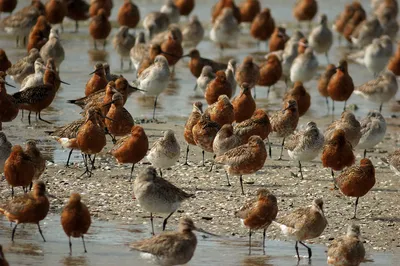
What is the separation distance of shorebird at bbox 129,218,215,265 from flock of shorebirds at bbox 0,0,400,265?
13mm

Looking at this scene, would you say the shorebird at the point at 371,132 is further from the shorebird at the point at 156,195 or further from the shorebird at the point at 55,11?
the shorebird at the point at 55,11

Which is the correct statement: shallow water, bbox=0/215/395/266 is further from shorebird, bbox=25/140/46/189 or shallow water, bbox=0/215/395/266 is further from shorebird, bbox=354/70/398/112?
shorebird, bbox=354/70/398/112

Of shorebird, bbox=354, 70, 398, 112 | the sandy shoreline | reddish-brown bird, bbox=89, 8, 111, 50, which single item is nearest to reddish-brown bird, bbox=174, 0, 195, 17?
reddish-brown bird, bbox=89, 8, 111, 50

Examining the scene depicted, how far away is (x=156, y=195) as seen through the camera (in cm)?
1242

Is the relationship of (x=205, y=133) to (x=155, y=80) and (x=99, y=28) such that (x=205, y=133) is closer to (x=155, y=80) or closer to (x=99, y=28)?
(x=155, y=80)

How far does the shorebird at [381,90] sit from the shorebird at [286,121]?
3.96 m

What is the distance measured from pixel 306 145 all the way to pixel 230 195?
164 centimetres

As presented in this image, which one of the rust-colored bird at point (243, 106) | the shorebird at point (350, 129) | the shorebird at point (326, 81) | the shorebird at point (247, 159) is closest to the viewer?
the shorebird at point (247, 159)

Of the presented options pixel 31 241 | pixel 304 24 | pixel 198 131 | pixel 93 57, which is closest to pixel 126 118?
pixel 198 131

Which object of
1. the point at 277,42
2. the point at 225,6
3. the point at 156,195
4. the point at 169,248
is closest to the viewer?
the point at 169,248

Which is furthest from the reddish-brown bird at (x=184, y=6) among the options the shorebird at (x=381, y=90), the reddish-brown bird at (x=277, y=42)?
the shorebird at (x=381, y=90)

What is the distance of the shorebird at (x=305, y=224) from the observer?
11.9m

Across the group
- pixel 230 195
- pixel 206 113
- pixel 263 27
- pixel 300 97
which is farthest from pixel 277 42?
pixel 230 195

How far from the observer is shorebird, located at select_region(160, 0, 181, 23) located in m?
30.1
